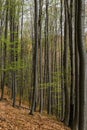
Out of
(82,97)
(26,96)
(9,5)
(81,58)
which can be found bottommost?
(26,96)

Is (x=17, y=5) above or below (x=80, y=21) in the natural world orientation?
above

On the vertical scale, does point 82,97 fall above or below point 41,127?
above

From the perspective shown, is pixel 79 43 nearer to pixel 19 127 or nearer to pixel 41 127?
pixel 19 127

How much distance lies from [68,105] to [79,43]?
8605mm

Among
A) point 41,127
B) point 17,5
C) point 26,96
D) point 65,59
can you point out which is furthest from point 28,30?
point 41,127

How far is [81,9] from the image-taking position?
5.43 metres

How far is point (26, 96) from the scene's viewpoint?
3647 cm

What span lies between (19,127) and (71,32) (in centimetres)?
589

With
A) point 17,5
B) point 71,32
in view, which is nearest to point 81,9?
point 71,32

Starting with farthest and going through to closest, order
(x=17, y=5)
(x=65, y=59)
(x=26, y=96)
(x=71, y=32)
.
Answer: (x=26, y=96) < (x=17, y=5) < (x=65, y=59) < (x=71, y=32)

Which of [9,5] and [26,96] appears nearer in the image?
[9,5]

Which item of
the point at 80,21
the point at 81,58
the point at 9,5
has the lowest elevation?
the point at 81,58

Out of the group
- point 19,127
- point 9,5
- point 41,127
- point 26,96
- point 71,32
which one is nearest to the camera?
point 19,127

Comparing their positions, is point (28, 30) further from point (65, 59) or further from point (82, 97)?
point (82, 97)
